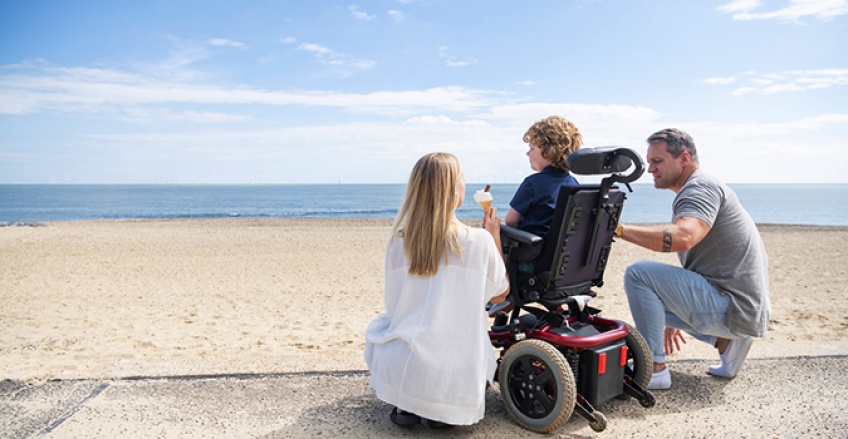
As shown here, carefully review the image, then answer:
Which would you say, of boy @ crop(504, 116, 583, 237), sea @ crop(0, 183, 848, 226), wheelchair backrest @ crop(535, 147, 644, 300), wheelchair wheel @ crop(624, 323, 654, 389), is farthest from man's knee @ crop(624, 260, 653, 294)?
Answer: sea @ crop(0, 183, 848, 226)

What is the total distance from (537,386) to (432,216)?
108cm

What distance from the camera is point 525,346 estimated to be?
10.5 ft

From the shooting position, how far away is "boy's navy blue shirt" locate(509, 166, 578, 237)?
3467 millimetres

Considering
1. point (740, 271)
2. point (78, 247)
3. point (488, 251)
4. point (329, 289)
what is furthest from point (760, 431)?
point (78, 247)

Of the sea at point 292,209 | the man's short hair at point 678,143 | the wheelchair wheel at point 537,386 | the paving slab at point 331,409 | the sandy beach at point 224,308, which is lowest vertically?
the sea at point 292,209

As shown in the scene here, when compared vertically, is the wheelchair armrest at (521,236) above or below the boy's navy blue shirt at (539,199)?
below

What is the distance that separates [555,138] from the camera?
3.50m

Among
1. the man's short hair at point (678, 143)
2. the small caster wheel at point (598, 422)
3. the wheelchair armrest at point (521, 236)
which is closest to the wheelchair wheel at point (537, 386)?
the small caster wheel at point (598, 422)

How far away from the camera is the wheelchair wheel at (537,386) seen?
304 cm

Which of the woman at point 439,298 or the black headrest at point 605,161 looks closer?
the woman at point 439,298

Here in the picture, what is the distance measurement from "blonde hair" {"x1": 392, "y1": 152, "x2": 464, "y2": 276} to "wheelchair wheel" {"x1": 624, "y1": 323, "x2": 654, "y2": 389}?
1.34 m

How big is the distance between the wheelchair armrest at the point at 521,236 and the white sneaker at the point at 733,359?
5.90ft

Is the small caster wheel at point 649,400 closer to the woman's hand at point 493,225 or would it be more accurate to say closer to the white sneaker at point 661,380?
the white sneaker at point 661,380

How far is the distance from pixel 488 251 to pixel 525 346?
A: 59 cm
